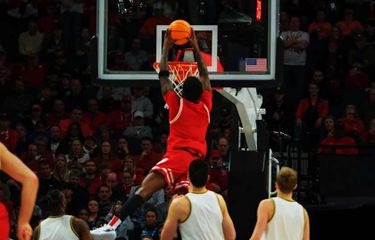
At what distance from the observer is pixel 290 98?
1734 centimetres

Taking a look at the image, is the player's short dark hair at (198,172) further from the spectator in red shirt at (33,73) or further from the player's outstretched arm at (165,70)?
the spectator in red shirt at (33,73)

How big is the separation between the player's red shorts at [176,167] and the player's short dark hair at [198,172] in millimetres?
1235

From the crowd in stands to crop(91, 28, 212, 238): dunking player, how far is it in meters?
3.73

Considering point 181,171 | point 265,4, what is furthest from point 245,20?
point 181,171

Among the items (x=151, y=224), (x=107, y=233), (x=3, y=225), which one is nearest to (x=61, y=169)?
(x=151, y=224)

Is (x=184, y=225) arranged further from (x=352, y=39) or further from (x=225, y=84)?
(x=352, y=39)

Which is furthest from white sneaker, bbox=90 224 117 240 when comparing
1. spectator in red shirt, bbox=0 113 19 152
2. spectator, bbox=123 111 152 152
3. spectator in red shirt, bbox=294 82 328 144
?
spectator in red shirt, bbox=0 113 19 152

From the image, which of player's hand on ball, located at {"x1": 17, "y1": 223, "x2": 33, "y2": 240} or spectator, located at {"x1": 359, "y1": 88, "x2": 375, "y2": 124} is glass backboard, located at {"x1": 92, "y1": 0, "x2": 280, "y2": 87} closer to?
spectator, located at {"x1": 359, "y1": 88, "x2": 375, "y2": 124}

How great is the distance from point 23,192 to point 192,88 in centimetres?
344

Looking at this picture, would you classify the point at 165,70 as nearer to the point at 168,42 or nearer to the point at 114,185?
the point at 168,42

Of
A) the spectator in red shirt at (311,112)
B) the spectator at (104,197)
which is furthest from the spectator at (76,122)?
the spectator in red shirt at (311,112)

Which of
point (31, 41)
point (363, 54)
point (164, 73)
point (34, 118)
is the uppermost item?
point (31, 41)

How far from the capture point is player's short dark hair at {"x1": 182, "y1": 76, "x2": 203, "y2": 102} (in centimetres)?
976

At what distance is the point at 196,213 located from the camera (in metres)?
8.63
